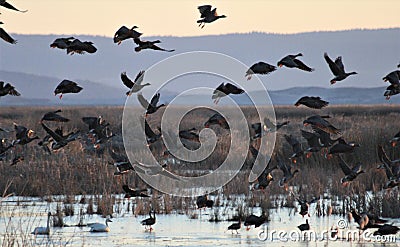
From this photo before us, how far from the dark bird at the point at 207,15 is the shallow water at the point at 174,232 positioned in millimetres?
3258

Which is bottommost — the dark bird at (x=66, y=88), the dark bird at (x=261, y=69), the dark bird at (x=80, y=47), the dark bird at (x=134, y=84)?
the dark bird at (x=66, y=88)

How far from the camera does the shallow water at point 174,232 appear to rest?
552 inches

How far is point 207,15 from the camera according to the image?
1307 centimetres

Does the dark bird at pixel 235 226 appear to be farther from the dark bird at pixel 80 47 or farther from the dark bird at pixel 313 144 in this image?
the dark bird at pixel 80 47

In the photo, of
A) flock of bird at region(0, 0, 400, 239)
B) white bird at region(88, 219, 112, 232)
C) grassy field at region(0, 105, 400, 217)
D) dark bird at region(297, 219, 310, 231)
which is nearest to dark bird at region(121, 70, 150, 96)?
flock of bird at region(0, 0, 400, 239)

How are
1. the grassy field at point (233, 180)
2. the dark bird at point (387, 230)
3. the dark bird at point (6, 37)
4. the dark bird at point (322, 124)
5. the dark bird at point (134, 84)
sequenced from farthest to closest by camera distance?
1. the grassy field at point (233, 180)
2. the dark bird at point (322, 124)
3. the dark bird at point (134, 84)
4. the dark bird at point (387, 230)
5. the dark bird at point (6, 37)

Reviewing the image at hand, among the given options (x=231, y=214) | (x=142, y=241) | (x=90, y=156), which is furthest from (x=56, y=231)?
(x=90, y=156)

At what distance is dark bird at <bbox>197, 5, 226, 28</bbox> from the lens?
1298cm

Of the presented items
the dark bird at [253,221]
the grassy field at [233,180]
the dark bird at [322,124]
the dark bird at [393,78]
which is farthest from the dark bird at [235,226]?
the dark bird at [393,78]

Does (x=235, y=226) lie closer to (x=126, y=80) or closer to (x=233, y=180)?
(x=126, y=80)

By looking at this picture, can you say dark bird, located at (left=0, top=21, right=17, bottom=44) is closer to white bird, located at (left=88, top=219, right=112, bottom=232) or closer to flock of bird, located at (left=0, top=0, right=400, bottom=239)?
flock of bird, located at (left=0, top=0, right=400, bottom=239)

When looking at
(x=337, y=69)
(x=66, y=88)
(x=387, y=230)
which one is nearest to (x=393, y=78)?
(x=337, y=69)

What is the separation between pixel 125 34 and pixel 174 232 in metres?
3.41

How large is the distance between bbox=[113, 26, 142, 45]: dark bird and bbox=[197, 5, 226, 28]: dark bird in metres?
0.95
